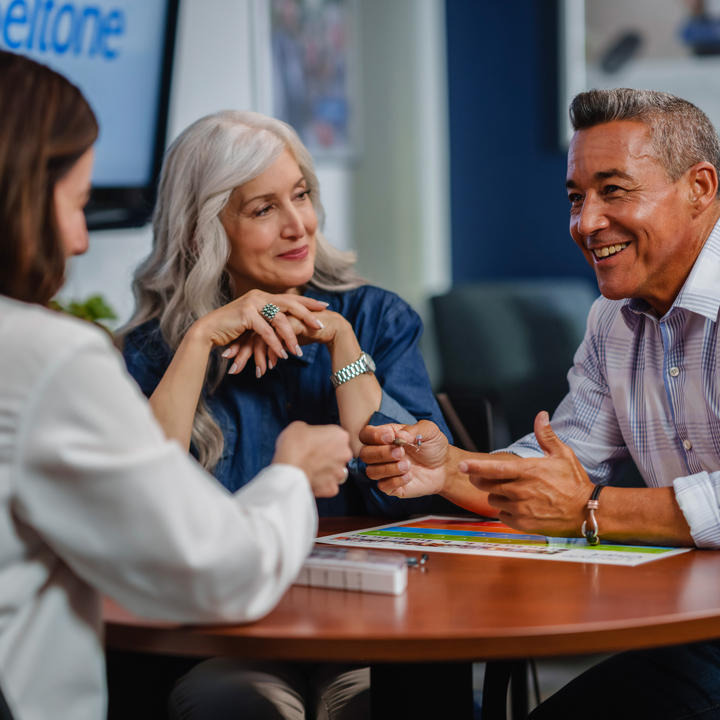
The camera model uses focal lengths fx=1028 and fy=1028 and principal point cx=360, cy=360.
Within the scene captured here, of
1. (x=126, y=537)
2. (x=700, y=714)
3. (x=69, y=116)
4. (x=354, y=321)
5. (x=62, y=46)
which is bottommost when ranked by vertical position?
(x=700, y=714)

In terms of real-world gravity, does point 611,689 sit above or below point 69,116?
below

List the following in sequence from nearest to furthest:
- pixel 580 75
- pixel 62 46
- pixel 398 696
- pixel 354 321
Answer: pixel 398 696 < pixel 354 321 < pixel 62 46 < pixel 580 75

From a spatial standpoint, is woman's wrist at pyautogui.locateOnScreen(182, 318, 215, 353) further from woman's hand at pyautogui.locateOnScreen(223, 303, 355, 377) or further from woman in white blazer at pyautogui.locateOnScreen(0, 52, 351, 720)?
woman in white blazer at pyautogui.locateOnScreen(0, 52, 351, 720)

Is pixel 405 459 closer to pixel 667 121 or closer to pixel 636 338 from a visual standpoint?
pixel 636 338

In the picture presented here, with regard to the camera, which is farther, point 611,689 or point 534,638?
point 611,689

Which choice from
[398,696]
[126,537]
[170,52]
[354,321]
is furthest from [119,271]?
[126,537]

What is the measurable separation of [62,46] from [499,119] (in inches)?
97.4

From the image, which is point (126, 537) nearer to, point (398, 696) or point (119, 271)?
point (398, 696)

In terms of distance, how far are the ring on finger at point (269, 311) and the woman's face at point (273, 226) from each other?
15 centimetres

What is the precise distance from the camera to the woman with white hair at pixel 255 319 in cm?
195

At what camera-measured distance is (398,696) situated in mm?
1406

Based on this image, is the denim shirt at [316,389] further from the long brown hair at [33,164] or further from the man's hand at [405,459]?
the long brown hair at [33,164]

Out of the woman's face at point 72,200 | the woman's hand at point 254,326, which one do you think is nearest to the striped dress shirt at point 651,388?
the woman's hand at point 254,326

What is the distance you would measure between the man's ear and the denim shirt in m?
0.62
